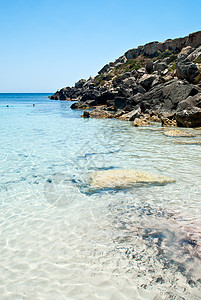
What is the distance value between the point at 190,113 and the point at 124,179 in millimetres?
12614

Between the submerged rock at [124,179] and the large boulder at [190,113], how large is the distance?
11.8 metres

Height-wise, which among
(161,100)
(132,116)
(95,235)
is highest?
(161,100)

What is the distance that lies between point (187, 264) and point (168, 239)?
0.64m

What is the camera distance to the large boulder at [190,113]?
17359mm

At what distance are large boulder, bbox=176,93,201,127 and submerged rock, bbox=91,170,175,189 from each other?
38.7 ft

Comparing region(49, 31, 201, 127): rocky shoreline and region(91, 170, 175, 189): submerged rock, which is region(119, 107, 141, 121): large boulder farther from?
region(91, 170, 175, 189): submerged rock

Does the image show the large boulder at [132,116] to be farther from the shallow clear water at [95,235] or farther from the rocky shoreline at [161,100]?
the shallow clear water at [95,235]

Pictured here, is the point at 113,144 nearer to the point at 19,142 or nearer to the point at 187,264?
the point at 19,142

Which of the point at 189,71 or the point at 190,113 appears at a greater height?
the point at 189,71

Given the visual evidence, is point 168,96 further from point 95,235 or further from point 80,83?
point 80,83

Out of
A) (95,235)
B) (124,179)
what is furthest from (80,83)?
(95,235)

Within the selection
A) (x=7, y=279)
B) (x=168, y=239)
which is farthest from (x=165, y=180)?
(x=7, y=279)

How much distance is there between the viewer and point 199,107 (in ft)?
60.1

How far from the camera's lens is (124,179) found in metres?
6.95
